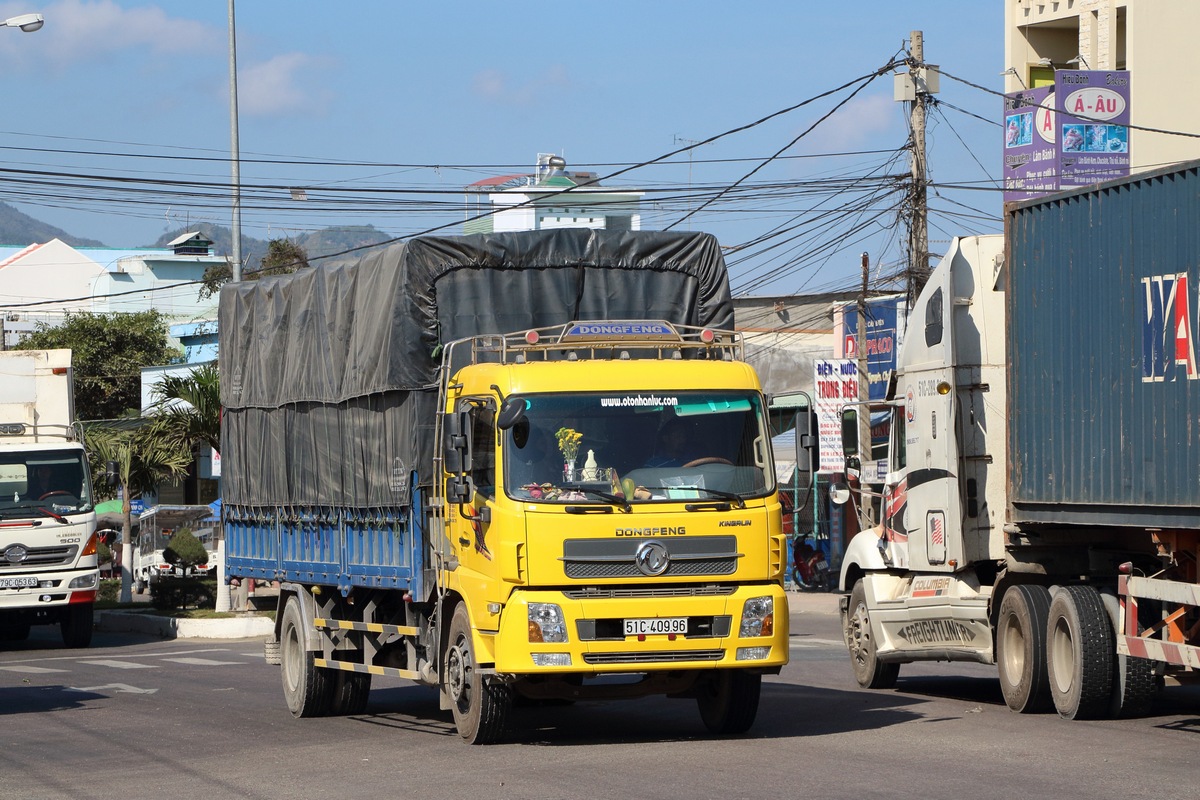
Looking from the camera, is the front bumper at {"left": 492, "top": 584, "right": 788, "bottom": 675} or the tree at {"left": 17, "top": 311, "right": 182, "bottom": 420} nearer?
the front bumper at {"left": 492, "top": 584, "right": 788, "bottom": 675}

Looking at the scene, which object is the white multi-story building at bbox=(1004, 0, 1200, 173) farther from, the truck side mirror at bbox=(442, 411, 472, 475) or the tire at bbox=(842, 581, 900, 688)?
the truck side mirror at bbox=(442, 411, 472, 475)

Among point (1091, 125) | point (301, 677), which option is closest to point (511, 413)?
point (301, 677)

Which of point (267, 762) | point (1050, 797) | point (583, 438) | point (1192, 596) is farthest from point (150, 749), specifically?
point (1192, 596)

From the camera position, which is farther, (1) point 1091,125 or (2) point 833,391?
(2) point 833,391

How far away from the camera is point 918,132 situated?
26.6 m

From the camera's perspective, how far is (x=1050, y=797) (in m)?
9.03

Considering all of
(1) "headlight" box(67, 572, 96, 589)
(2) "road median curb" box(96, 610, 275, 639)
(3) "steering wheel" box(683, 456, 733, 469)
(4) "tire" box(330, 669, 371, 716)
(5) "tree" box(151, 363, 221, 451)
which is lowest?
(2) "road median curb" box(96, 610, 275, 639)

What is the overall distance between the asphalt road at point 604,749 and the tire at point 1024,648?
22 centimetres

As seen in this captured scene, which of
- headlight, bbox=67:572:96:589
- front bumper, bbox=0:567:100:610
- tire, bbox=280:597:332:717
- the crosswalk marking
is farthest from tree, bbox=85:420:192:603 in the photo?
tire, bbox=280:597:332:717

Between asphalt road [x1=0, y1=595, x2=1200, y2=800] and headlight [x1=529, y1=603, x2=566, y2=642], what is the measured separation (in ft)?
2.66

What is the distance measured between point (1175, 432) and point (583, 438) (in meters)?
4.05

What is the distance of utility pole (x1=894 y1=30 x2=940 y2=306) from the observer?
86.6 ft

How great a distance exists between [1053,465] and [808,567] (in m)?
20.0

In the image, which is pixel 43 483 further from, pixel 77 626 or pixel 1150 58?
pixel 1150 58
